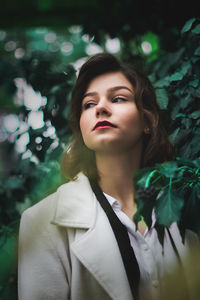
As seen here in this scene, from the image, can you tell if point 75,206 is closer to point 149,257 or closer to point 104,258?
point 104,258

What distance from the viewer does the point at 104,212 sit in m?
1.16

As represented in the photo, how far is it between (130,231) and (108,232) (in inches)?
4.6

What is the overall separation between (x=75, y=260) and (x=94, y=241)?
11 cm

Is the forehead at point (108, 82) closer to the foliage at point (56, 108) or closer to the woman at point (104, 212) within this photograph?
the woman at point (104, 212)

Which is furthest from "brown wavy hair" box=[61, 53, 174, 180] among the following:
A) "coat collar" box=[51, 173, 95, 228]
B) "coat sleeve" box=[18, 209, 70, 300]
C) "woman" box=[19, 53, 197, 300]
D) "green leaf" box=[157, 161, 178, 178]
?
"green leaf" box=[157, 161, 178, 178]

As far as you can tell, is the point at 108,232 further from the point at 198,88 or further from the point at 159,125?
the point at 198,88

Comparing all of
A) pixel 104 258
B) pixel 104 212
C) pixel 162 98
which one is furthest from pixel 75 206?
pixel 162 98

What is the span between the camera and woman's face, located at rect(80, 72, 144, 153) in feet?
3.75

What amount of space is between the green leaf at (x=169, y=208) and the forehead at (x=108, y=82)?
607 millimetres

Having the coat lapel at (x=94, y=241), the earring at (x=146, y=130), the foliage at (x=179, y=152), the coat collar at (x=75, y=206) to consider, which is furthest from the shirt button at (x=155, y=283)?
the earring at (x=146, y=130)

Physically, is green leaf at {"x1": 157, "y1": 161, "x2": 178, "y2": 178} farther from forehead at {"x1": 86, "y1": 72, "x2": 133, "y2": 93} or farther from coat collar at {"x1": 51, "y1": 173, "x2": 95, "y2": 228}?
forehead at {"x1": 86, "y1": 72, "x2": 133, "y2": 93}

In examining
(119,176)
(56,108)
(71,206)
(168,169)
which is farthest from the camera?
(56,108)

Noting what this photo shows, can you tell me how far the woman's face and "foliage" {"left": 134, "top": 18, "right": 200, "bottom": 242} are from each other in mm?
199

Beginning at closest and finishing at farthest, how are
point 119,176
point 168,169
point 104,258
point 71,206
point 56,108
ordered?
point 168,169, point 104,258, point 71,206, point 119,176, point 56,108
